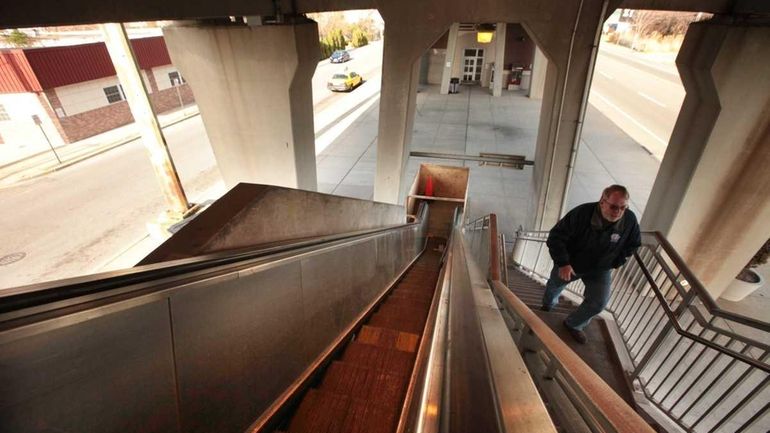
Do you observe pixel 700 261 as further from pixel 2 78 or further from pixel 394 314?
pixel 2 78

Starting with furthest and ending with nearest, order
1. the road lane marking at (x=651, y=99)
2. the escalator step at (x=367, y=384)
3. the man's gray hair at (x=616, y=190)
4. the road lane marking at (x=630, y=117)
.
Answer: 1. the road lane marking at (x=651, y=99)
2. the road lane marking at (x=630, y=117)
3. the man's gray hair at (x=616, y=190)
4. the escalator step at (x=367, y=384)

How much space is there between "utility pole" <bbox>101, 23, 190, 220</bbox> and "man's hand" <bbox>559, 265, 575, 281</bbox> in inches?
340

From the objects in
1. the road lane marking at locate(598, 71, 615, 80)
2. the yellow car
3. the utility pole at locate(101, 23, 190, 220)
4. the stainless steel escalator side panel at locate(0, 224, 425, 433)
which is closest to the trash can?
the yellow car

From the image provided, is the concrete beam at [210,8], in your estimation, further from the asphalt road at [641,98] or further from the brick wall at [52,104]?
the brick wall at [52,104]

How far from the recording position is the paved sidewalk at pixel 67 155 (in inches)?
478

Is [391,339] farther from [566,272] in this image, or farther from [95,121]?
[95,121]

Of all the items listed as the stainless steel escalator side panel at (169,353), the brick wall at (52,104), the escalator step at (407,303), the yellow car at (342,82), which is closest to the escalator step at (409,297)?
the escalator step at (407,303)

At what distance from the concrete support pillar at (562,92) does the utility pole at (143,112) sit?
26.5ft

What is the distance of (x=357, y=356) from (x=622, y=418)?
1.75 metres

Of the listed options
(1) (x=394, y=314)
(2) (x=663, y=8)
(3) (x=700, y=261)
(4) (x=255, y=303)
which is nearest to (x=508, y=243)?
(3) (x=700, y=261)

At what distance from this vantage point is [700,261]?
6.74 meters

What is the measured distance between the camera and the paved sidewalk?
1213 centimetres

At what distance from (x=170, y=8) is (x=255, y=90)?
2.58 metres

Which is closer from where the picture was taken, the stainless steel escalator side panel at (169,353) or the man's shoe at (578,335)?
the stainless steel escalator side panel at (169,353)
